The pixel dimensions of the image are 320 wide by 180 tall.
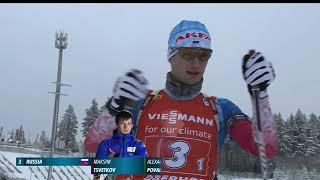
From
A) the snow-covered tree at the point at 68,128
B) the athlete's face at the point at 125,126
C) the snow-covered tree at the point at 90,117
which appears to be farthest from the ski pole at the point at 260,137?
the snow-covered tree at the point at 68,128

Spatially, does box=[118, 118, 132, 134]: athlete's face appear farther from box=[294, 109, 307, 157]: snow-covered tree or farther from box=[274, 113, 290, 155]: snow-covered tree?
box=[294, 109, 307, 157]: snow-covered tree

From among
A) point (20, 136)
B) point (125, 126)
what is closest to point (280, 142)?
point (125, 126)

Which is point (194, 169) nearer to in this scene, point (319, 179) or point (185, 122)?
point (185, 122)

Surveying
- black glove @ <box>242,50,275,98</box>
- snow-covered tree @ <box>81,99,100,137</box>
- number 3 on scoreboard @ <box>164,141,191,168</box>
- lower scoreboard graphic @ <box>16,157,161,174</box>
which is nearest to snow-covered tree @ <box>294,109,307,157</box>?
black glove @ <box>242,50,275,98</box>

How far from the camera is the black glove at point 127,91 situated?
2.88m

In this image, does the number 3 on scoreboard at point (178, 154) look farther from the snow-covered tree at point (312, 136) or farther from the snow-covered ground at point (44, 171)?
the snow-covered tree at point (312, 136)

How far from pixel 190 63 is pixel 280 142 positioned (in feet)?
2.41

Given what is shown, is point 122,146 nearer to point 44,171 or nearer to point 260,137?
point 44,171

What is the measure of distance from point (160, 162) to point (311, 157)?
1300mm

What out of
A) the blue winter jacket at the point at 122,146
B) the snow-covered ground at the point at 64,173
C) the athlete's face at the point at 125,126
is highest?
the athlete's face at the point at 125,126

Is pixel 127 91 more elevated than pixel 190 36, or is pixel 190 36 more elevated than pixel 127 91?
pixel 190 36

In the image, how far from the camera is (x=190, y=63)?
9.75 ft

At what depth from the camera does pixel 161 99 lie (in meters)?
3.05

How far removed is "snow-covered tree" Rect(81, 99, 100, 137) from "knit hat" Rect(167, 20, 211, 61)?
62 centimetres
